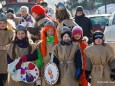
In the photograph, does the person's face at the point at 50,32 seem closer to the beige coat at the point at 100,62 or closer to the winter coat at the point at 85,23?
the beige coat at the point at 100,62

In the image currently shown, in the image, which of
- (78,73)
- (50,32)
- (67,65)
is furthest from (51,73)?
(50,32)

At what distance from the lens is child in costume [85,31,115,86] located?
751 centimetres

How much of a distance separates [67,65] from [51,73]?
309 millimetres

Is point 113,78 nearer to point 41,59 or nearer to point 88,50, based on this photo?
point 88,50

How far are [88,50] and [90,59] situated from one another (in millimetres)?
157

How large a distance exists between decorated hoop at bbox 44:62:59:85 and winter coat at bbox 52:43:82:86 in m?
0.09

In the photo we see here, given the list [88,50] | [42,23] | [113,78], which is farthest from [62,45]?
[42,23]

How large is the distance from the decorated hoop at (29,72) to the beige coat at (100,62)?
39.3 inches

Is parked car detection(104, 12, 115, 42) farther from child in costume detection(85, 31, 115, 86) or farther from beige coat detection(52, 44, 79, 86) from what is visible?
beige coat detection(52, 44, 79, 86)

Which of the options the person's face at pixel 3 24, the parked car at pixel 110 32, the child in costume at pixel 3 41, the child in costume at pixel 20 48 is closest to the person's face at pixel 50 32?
the child in costume at pixel 20 48

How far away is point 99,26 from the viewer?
20594mm

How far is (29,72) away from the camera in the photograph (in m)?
7.99

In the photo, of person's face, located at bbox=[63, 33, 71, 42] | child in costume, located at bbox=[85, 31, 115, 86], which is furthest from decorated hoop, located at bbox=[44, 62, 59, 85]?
child in costume, located at bbox=[85, 31, 115, 86]

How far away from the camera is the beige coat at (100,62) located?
24.6ft
